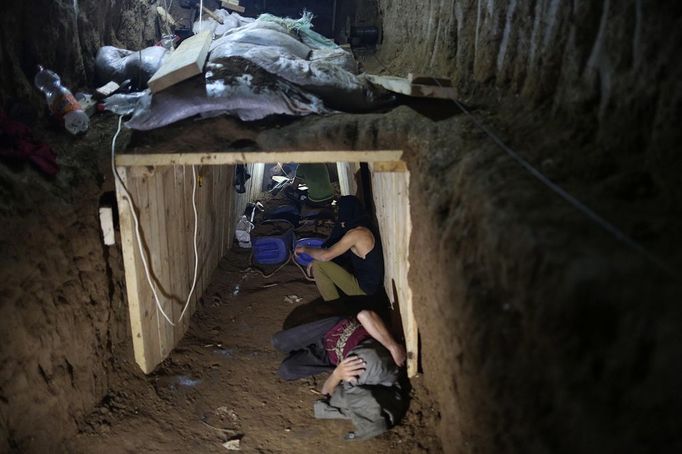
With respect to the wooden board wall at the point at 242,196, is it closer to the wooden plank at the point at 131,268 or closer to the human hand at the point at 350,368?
the wooden plank at the point at 131,268

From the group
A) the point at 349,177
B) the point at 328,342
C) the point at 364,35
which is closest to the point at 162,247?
the point at 328,342

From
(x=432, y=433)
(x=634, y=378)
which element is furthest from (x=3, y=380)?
(x=634, y=378)

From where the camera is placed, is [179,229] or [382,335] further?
[179,229]

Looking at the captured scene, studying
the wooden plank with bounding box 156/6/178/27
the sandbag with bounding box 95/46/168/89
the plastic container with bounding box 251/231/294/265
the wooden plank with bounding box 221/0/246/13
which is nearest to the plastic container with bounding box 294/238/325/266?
the plastic container with bounding box 251/231/294/265

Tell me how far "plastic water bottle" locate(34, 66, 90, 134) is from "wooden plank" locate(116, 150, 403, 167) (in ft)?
1.58

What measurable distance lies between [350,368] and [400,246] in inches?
39.1

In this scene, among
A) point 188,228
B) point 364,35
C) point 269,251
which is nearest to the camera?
point 188,228

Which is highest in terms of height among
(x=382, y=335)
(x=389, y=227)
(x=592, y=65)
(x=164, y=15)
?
(x=164, y=15)

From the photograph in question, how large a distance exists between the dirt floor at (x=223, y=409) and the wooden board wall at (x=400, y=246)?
0.36 metres

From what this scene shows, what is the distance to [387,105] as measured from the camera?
3236mm

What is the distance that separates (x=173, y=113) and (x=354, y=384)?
7.62 ft

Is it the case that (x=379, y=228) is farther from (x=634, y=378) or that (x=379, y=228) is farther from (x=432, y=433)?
(x=634, y=378)

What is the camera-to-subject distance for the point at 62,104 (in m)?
3.18

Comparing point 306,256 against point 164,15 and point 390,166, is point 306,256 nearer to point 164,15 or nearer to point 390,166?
point 390,166
